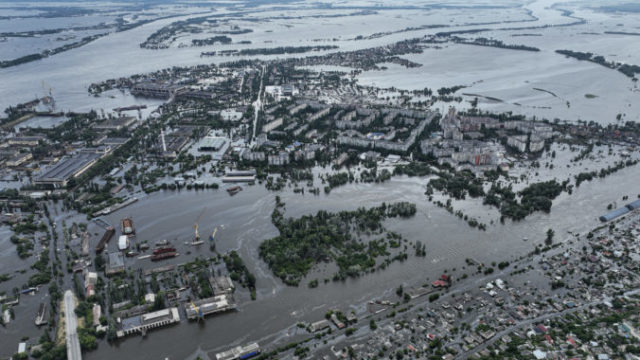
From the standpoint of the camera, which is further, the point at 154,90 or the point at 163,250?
the point at 154,90

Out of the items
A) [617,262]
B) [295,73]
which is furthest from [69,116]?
[617,262]

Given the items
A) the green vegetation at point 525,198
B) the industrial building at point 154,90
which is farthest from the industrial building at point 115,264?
the industrial building at point 154,90

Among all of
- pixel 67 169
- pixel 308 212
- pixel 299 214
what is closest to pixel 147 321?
pixel 299 214

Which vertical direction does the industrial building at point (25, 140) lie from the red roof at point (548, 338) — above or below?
above

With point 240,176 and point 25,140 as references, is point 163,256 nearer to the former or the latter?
point 240,176

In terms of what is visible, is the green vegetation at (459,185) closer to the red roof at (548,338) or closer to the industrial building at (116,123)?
the red roof at (548,338)
